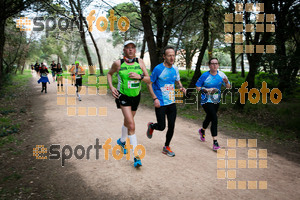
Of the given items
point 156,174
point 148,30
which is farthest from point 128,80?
point 148,30

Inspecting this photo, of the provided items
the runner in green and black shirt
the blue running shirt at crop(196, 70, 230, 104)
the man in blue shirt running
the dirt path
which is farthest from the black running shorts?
the blue running shirt at crop(196, 70, 230, 104)

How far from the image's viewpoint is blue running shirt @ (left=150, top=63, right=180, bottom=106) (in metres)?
4.76

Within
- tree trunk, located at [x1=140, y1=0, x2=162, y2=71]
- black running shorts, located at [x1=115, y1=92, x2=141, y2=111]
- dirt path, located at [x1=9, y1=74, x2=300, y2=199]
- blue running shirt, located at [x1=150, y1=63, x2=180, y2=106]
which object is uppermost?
tree trunk, located at [x1=140, y1=0, x2=162, y2=71]

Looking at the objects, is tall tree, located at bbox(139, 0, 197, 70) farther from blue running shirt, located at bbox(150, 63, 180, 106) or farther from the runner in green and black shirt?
the runner in green and black shirt

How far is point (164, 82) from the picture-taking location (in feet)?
15.7

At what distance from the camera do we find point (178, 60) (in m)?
14.8

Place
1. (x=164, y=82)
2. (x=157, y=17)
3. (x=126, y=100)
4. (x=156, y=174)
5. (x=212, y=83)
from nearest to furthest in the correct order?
(x=156, y=174)
(x=126, y=100)
(x=164, y=82)
(x=212, y=83)
(x=157, y=17)

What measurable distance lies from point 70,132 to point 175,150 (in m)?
3.38

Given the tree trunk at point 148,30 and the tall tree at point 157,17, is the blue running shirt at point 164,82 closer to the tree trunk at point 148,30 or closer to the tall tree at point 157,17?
the tall tree at point 157,17

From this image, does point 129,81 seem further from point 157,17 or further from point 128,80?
point 157,17

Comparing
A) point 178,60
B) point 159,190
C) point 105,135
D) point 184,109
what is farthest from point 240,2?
point 159,190

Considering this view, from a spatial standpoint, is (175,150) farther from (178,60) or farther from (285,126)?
(178,60)

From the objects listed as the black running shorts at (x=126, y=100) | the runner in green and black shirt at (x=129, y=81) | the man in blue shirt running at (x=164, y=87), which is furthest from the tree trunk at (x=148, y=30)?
the black running shorts at (x=126, y=100)

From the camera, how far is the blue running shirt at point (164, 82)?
15.6 feet
